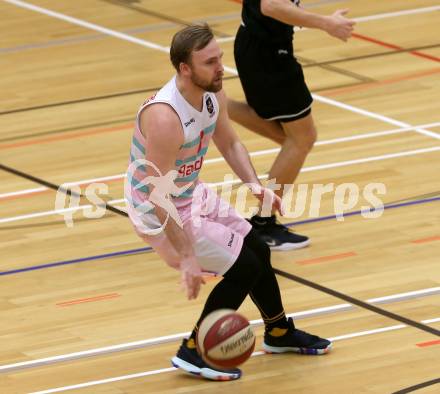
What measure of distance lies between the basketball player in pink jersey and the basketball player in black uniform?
1635mm

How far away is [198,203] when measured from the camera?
6.87 meters

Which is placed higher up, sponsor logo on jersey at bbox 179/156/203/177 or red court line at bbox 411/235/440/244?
sponsor logo on jersey at bbox 179/156/203/177

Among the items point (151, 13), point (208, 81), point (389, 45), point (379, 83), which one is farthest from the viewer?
point (151, 13)

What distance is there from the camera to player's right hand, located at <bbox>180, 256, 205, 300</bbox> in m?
6.34

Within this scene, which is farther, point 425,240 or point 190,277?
point 425,240

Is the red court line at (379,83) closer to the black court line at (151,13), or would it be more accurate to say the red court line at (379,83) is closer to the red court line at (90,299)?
the black court line at (151,13)

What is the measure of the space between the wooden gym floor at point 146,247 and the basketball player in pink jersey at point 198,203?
299 mm

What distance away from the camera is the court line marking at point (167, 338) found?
716 cm

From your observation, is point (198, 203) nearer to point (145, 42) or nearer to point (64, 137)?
point (64, 137)

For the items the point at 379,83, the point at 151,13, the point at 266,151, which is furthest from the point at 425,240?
the point at 151,13

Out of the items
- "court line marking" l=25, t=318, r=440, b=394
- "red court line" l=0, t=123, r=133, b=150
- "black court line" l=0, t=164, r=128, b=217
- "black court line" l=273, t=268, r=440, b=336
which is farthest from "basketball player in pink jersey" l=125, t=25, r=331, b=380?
"red court line" l=0, t=123, r=133, b=150

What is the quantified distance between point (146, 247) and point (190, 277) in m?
2.58

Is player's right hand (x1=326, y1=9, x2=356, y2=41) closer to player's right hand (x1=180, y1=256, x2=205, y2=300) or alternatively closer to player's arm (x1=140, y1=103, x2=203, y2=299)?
player's arm (x1=140, y1=103, x2=203, y2=299)

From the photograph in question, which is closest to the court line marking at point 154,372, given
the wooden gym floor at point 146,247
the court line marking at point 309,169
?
the wooden gym floor at point 146,247
